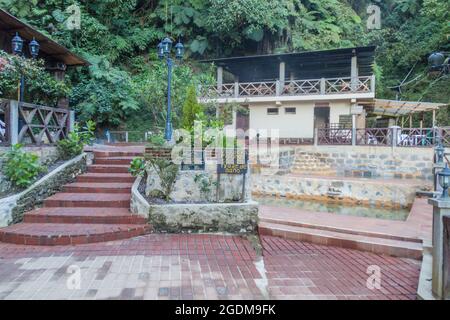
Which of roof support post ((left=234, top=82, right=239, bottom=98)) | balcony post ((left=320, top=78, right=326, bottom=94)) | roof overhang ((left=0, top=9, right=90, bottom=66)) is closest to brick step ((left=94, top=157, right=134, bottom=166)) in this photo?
roof overhang ((left=0, top=9, right=90, bottom=66))

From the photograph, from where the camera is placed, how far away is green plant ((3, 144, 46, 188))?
17.9 feet

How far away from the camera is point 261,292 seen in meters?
3.18

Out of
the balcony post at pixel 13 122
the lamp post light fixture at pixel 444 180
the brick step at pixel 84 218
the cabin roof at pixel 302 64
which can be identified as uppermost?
the cabin roof at pixel 302 64

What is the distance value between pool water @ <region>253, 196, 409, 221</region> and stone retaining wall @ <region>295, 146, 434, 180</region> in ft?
12.0

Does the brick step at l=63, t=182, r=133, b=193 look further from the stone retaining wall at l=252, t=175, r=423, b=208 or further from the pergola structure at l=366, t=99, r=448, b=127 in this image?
the pergola structure at l=366, t=99, r=448, b=127

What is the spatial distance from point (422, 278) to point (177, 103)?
8.82 m

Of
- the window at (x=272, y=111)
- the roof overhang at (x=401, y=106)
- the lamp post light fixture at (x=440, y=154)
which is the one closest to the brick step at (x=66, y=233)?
the lamp post light fixture at (x=440, y=154)

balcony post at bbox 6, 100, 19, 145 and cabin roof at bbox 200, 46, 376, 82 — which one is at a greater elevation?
cabin roof at bbox 200, 46, 376, 82

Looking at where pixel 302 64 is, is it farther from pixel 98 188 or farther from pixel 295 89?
pixel 98 188

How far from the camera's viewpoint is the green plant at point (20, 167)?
17.9 ft

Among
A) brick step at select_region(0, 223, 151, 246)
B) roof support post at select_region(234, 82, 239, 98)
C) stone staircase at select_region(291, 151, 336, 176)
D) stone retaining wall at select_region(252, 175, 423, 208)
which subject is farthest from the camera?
roof support post at select_region(234, 82, 239, 98)

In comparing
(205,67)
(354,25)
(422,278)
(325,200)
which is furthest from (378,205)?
(354,25)

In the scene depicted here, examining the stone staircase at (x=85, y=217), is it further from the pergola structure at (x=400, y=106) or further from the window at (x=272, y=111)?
the pergola structure at (x=400, y=106)

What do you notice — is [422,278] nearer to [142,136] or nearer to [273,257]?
[273,257]
